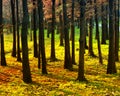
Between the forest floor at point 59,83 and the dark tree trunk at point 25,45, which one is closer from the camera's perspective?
the forest floor at point 59,83

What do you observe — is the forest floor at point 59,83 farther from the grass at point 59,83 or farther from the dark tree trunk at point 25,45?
the dark tree trunk at point 25,45

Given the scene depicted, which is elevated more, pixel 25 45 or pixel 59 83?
pixel 25 45

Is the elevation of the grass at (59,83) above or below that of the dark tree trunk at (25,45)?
below

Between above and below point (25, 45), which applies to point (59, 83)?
below

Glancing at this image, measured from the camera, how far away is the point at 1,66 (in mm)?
27688

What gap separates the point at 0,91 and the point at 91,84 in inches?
214

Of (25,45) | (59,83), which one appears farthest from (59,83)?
(25,45)

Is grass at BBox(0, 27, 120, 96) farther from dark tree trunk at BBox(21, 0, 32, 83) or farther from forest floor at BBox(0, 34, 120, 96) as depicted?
dark tree trunk at BBox(21, 0, 32, 83)

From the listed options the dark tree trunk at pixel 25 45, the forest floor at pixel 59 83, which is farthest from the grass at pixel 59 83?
the dark tree trunk at pixel 25 45

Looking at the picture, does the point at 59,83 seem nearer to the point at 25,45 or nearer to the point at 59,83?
the point at 59,83

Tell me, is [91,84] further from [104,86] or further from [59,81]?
[59,81]

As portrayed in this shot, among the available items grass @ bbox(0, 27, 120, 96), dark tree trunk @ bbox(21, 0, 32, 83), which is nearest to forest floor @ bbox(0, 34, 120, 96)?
grass @ bbox(0, 27, 120, 96)

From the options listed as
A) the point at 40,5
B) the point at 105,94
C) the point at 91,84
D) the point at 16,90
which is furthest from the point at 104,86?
the point at 40,5

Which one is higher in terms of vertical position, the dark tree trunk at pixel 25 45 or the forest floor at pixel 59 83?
the dark tree trunk at pixel 25 45
